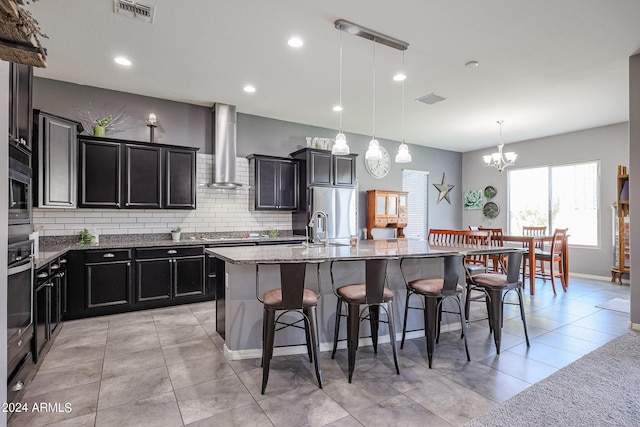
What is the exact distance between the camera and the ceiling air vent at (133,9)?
275cm

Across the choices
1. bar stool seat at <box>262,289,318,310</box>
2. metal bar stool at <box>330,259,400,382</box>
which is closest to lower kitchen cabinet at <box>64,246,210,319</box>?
bar stool seat at <box>262,289,318,310</box>

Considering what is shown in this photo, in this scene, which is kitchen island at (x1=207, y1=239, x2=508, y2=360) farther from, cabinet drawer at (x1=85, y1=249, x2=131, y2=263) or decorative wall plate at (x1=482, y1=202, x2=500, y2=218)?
decorative wall plate at (x1=482, y1=202, x2=500, y2=218)

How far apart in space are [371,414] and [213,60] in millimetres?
3708

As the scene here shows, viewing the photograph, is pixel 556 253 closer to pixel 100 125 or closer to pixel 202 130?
pixel 202 130

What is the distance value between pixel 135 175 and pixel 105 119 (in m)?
0.82

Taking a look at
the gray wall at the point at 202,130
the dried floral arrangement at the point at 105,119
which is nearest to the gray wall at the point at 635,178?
the gray wall at the point at 202,130

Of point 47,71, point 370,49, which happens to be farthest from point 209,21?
point 47,71

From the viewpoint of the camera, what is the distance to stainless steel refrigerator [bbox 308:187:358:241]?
5.54 meters

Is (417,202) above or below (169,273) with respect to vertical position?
above

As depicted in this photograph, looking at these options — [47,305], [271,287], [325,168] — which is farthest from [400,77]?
[47,305]

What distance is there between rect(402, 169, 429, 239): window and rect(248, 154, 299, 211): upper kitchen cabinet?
10.6 feet

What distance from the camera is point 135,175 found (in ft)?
14.7

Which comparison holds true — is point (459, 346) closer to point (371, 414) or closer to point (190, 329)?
point (371, 414)

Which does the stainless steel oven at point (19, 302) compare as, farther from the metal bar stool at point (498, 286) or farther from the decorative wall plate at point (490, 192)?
the decorative wall plate at point (490, 192)
